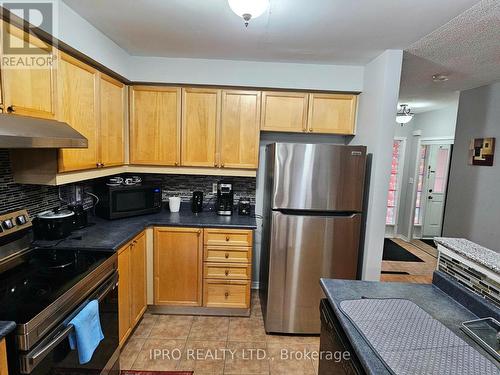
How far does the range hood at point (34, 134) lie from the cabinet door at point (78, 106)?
0.61 ft

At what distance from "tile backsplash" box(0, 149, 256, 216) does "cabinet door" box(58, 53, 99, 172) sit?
37 cm

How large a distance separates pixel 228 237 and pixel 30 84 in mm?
1788

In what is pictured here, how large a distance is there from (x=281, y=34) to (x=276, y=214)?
4.49 ft

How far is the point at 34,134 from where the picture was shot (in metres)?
1.42

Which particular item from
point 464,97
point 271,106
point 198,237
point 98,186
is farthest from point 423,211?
point 98,186

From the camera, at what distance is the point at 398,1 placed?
1612mm

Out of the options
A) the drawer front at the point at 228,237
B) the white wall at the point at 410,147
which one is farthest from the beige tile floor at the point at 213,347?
the white wall at the point at 410,147

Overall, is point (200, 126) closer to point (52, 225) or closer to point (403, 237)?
point (52, 225)

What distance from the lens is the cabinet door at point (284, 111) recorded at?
2836 millimetres

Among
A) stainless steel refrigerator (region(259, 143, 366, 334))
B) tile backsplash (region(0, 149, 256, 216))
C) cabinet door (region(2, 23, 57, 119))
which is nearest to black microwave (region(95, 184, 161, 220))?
tile backsplash (region(0, 149, 256, 216))

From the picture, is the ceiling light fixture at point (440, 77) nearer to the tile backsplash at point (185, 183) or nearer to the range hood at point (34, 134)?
the tile backsplash at point (185, 183)

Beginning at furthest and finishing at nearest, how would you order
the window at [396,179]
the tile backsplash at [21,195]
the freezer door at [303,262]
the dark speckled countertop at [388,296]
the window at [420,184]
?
1. the window at [396,179]
2. the window at [420,184]
3. the freezer door at [303,262]
4. the tile backsplash at [21,195]
5. the dark speckled countertop at [388,296]

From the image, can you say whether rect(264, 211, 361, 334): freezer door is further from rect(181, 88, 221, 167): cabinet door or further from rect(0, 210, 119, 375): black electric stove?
rect(0, 210, 119, 375): black electric stove

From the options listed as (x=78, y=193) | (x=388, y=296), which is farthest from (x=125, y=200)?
(x=388, y=296)
